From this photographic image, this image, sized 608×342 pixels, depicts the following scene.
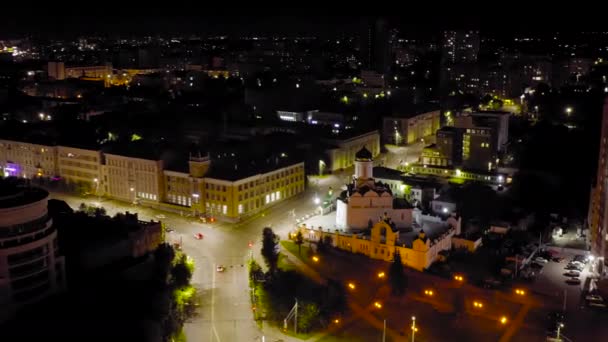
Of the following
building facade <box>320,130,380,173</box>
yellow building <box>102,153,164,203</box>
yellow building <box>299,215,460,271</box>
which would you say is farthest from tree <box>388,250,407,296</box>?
building facade <box>320,130,380,173</box>

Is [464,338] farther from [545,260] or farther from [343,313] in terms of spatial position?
[545,260]

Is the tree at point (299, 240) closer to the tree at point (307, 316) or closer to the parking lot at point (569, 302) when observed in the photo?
the tree at point (307, 316)

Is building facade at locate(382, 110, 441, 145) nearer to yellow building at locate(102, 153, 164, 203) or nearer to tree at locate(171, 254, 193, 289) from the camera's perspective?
yellow building at locate(102, 153, 164, 203)

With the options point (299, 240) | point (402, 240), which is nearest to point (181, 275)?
point (299, 240)

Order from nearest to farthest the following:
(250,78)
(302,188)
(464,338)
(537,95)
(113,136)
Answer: (464,338) → (302,188) → (113,136) → (537,95) → (250,78)

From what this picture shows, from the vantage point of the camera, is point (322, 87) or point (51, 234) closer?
point (51, 234)

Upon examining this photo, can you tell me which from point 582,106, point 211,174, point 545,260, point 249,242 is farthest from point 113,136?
point 582,106
